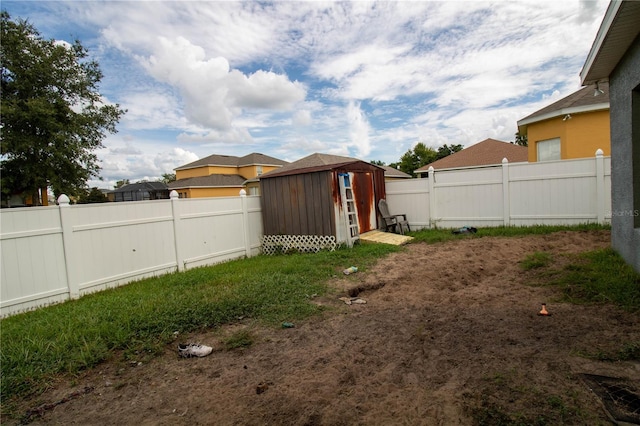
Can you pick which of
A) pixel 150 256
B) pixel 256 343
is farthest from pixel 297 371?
pixel 150 256

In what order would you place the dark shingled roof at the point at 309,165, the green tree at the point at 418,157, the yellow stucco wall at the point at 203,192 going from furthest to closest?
the green tree at the point at 418,157, the yellow stucco wall at the point at 203,192, the dark shingled roof at the point at 309,165

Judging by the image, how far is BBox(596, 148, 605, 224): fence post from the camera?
27.1 feet

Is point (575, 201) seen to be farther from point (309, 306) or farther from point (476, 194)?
point (309, 306)

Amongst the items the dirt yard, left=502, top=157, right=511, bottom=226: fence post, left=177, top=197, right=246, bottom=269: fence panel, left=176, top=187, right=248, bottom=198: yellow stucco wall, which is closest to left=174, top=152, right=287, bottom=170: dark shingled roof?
left=176, top=187, right=248, bottom=198: yellow stucco wall

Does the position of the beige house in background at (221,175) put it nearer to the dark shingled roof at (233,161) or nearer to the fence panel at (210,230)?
the dark shingled roof at (233,161)

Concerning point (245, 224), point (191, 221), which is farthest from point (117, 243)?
point (245, 224)

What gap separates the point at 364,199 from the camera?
10023mm

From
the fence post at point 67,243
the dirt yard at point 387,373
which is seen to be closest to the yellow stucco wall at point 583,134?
the dirt yard at point 387,373

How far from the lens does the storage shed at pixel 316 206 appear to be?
28.0ft

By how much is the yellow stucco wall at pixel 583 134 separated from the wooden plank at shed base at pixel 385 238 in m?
6.72

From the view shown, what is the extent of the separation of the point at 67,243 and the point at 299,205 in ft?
17.3

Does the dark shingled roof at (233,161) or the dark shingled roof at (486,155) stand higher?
the dark shingled roof at (233,161)

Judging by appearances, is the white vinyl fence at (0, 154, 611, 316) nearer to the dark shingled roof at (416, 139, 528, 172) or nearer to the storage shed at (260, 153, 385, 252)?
the storage shed at (260, 153, 385, 252)

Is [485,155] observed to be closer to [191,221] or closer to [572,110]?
[572,110]
